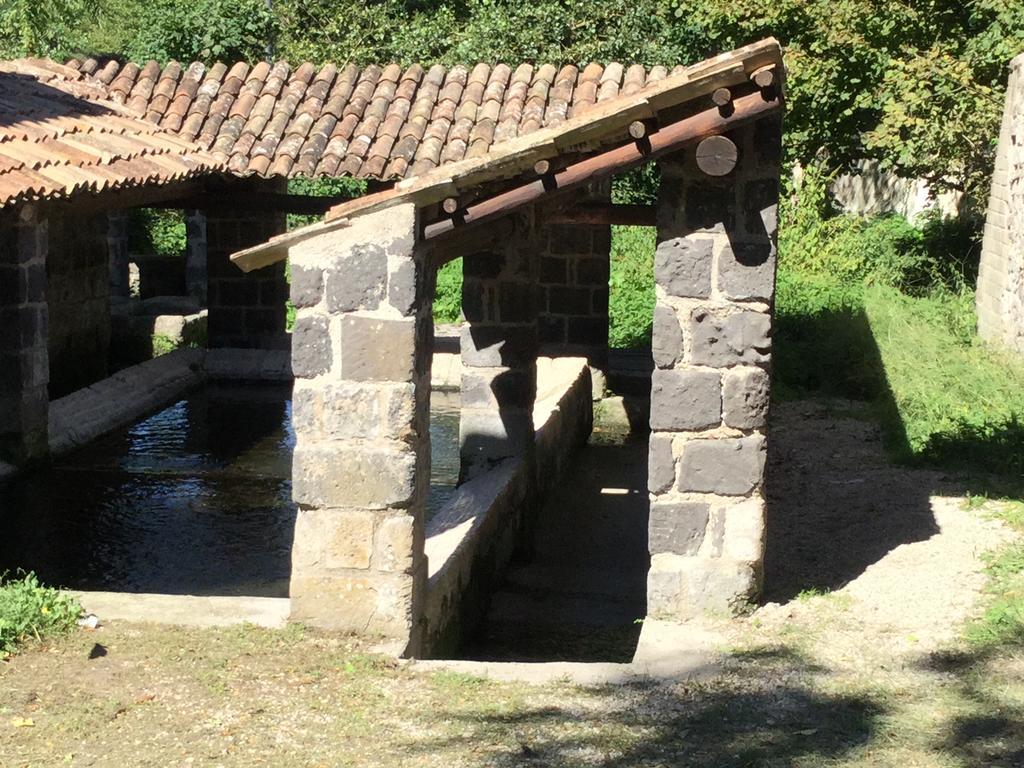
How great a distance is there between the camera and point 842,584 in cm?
686

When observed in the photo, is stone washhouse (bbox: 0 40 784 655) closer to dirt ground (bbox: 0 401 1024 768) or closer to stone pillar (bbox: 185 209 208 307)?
dirt ground (bbox: 0 401 1024 768)

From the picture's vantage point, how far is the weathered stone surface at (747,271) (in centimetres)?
614

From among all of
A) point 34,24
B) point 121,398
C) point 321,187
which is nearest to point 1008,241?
point 121,398

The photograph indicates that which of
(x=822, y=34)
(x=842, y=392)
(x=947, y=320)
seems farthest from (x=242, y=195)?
(x=822, y=34)

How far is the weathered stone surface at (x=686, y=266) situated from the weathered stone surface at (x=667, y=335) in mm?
94

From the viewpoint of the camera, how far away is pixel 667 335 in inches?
247

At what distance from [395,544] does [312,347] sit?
3.03 ft

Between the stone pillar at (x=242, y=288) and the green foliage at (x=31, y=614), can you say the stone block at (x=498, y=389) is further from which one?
the stone pillar at (x=242, y=288)

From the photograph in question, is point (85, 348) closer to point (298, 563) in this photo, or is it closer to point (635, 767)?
point (298, 563)

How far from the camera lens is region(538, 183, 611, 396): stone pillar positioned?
13375mm

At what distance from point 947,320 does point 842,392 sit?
2912 millimetres

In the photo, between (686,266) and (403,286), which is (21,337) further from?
(686,266)

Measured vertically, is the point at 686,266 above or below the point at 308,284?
above

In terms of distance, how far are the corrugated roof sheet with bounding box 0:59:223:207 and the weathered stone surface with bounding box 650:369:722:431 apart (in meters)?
3.82
